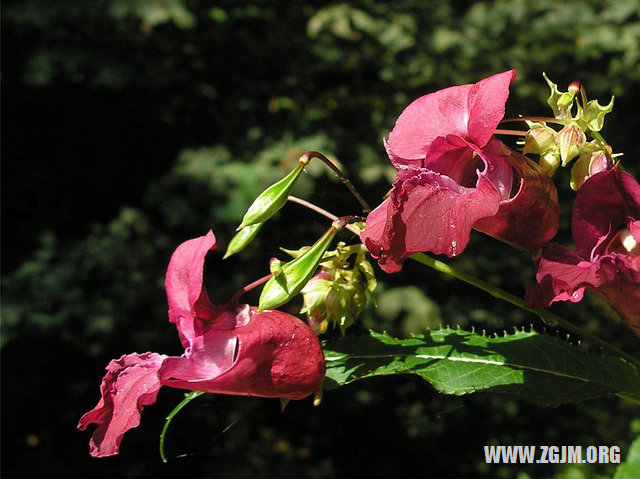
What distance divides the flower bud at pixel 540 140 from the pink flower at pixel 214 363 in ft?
0.77

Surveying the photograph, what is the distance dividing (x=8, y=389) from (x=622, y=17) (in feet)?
7.92

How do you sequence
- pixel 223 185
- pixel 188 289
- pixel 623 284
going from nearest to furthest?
pixel 623 284 → pixel 188 289 → pixel 223 185

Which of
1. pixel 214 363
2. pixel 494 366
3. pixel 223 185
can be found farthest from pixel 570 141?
pixel 223 185

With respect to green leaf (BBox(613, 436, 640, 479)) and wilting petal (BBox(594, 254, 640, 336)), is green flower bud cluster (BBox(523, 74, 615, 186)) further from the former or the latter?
green leaf (BBox(613, 436, 640, 479))

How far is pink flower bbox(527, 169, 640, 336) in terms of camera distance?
56 centimetres

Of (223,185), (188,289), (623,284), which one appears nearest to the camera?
(623,284)

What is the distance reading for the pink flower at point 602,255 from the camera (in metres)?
0.56

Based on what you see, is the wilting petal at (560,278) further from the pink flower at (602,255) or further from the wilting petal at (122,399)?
the wilting petal at (122,399)

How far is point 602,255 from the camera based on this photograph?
0.59 meters

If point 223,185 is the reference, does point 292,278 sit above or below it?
above

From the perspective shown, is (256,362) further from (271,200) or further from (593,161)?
(593,161)

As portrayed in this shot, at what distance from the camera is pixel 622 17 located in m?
2.77

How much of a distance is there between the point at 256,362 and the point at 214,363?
44 millimetres

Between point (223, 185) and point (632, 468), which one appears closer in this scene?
point (632, 468)
